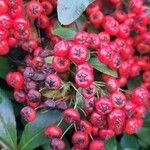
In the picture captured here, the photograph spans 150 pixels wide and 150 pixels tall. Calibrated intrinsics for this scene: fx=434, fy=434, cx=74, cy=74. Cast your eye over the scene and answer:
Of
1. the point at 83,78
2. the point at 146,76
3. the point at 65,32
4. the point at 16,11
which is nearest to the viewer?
the point at 83,78

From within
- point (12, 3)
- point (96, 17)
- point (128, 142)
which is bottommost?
point (128, 142)

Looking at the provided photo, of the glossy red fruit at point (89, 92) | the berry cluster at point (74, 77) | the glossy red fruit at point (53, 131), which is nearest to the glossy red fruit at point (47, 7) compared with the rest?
the berry cluster at point (74, 77)

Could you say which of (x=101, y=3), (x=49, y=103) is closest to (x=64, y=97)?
(x=49, y=103)

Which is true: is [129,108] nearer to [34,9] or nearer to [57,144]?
[57,144]

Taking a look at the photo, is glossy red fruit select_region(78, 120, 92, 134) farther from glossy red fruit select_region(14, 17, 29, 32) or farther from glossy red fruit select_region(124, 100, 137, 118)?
glossy red fruit select_region(14, 17, 29, 32)

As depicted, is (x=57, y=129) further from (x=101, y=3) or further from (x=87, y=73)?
(x=101, y=3)

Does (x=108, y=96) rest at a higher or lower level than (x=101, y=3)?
lower

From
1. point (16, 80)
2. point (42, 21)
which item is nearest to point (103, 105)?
point (16, 80)
